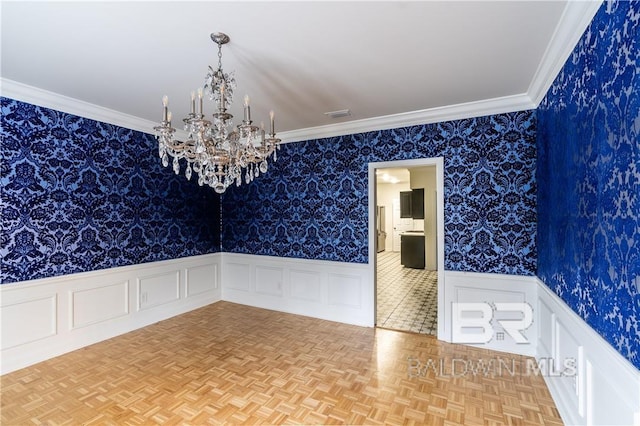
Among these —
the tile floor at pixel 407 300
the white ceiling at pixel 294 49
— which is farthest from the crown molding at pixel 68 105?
the tile floor at pixel 407 300

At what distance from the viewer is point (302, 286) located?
4.45 meters

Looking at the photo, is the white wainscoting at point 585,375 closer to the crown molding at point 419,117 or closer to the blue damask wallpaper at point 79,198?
the crown molding at point 419,117

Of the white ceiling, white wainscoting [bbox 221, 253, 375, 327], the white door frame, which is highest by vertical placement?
the white ceiling

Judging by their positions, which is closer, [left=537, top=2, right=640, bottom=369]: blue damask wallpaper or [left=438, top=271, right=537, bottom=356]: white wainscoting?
[left=537, top=2, right=640, bottom=369]: blue damask wallpaper

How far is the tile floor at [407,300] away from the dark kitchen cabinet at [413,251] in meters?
0.19

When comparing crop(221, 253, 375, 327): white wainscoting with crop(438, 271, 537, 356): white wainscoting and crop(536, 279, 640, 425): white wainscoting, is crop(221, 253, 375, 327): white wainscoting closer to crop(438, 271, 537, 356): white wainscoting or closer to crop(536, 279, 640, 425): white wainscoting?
crop(438, 271, 537, 356): white wainscoting

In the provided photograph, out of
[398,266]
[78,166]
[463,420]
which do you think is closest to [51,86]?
[78,166]

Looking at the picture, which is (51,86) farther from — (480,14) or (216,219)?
(480,14)

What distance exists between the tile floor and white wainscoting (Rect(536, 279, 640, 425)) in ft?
4.76

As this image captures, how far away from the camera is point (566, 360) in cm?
213

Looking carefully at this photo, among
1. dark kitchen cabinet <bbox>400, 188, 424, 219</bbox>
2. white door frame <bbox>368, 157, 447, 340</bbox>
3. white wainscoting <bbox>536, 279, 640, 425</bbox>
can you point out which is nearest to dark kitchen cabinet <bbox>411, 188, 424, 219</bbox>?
dark kitchen cabinet <bbox>400, 188, 424, 219</bbox>

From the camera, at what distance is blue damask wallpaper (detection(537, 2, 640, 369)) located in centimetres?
128

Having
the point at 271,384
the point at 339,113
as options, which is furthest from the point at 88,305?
the point at 339,113

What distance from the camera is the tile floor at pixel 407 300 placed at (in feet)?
13.2
